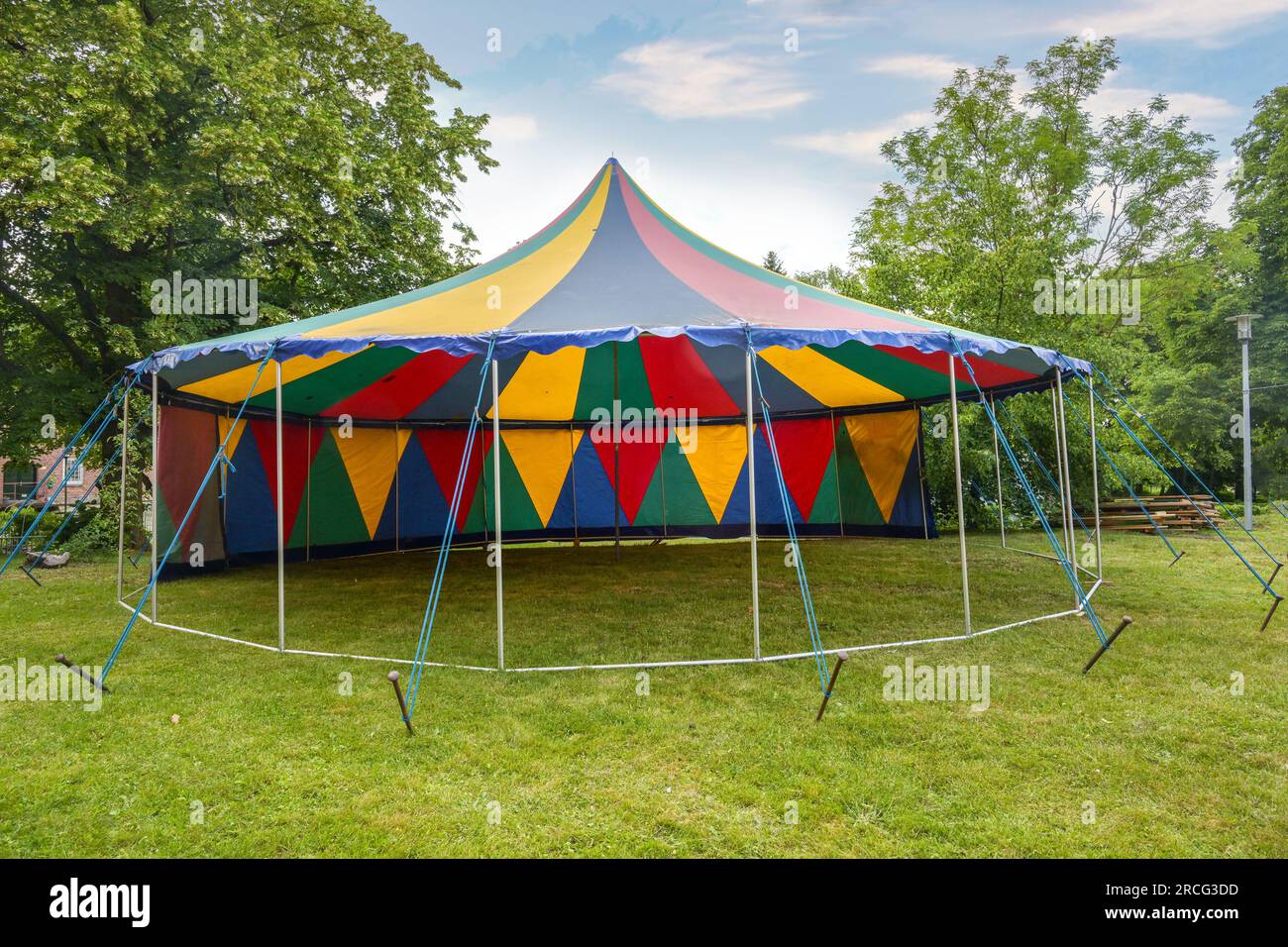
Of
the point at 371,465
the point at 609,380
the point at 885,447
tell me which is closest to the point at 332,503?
the point at 371,465

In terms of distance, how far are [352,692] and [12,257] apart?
9.99m

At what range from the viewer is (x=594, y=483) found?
12.1 meters

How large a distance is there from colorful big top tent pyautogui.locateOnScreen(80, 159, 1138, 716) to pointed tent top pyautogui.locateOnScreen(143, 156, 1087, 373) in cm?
2

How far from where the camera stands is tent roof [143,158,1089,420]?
15.9 feet

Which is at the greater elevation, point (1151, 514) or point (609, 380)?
point (609, 380)

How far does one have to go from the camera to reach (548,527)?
39.6 ft

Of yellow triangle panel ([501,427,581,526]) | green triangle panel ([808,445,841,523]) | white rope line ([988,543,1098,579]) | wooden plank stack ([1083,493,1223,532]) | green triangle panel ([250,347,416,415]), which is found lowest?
white rope line ([988,543,1098,579])

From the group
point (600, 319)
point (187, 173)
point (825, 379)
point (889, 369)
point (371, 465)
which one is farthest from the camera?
point (371, 465)

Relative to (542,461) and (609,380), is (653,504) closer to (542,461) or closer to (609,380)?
(542,461)

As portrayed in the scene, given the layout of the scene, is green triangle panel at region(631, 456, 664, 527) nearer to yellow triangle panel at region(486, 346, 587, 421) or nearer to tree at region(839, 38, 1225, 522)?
yellow triangle panel at region(486, 346, 587, 421)

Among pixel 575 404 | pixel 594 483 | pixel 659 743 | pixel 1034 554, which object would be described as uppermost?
pixel 575 404

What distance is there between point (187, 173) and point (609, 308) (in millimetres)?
8126

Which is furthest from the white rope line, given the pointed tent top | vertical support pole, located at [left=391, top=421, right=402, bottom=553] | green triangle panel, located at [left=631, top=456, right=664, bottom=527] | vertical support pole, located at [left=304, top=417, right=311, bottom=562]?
vertical support pole, located at [left=304, top=417, right=311, bottom=562]

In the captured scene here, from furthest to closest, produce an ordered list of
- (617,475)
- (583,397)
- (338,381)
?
(617,475)
(583,397)
(338,381)
